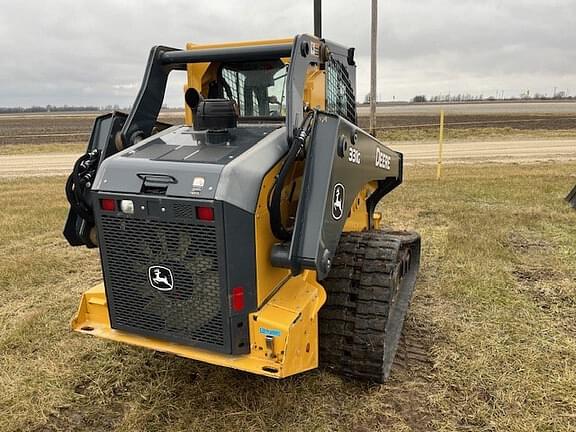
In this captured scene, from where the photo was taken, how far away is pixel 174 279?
288 cm

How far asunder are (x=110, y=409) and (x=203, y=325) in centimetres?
106

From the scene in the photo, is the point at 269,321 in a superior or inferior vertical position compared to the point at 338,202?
inferior

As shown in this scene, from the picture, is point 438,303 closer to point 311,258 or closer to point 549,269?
point 549,269

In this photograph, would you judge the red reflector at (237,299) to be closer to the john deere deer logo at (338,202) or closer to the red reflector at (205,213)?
the red reflector at (205,213)

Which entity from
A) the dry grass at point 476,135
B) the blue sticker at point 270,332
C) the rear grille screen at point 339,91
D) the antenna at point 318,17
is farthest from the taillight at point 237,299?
the dry grass at point 476,135

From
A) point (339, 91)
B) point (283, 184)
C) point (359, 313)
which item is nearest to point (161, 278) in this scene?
point (283, 184)

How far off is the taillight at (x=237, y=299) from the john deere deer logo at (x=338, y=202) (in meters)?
0.70

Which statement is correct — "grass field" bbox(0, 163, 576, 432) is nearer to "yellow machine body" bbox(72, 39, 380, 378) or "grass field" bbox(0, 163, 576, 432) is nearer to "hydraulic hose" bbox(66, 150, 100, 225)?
"yellow machine body" bbox(72, 39, 380, 378)

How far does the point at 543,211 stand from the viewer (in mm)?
8516

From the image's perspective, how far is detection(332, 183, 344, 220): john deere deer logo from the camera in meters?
3.03

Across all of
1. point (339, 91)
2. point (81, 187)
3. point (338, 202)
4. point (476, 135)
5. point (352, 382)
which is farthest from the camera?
point (476, 135)

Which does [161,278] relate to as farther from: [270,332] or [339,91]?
A: [339,91]

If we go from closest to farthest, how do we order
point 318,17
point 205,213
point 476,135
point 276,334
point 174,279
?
point 205,213 < point 276,334 < point 174,279 < point 318,17 < point 476,135

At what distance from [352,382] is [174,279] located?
1.50 metres
